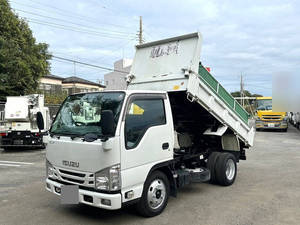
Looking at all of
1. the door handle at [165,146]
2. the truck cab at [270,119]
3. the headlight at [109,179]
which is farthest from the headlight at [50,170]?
the truck cab at [270,119]

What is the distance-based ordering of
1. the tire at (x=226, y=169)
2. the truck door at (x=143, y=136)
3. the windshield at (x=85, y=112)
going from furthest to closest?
1. the tire at (x=226, y=169)
2. the windshield at (x=85, y=112)
3. the truck door at (x=143, y=136)

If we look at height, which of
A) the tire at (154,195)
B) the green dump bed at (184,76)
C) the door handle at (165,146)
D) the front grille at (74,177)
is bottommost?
the tire at (154,195)

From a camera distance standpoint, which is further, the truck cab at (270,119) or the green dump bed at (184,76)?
the truck cab at (270,119)

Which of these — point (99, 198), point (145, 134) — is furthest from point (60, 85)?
point (99, 198)

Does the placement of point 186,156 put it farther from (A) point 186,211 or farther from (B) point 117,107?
(B) point 117,107

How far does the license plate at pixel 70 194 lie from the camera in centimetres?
417

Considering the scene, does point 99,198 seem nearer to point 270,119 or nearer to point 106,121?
point 106,121

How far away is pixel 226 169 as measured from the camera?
6312 millimetres

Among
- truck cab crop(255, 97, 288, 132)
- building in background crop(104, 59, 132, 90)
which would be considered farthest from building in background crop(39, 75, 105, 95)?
truck cab crop(255, 97, 288, 132)

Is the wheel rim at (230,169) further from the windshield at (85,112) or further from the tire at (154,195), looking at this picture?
the windshield at (85,112)

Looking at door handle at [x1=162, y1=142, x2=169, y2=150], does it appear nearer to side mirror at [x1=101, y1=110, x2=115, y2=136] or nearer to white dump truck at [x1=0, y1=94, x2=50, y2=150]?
side mirror at [x1=101, y1=110, x2=115, y2=136]

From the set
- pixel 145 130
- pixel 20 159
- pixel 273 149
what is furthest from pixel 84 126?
pixel 273 149

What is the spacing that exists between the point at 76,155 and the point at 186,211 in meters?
2.12

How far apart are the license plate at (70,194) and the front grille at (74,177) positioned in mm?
101
